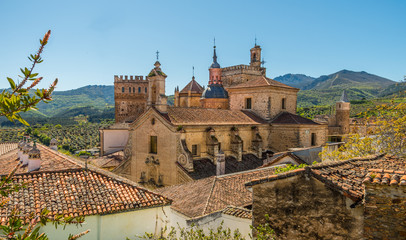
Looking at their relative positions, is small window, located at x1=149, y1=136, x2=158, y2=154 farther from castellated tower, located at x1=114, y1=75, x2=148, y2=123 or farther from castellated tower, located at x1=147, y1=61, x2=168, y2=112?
castellated tower, located at x1=114, y1=75, x2=148, y2=123

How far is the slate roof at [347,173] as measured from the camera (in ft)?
21.7

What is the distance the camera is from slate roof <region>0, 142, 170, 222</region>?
28.2ft

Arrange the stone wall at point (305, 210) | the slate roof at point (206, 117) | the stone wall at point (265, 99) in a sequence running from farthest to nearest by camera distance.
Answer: the stone wall at point (265, 99) < the slate roof at point (206, 117) < the stone wall at point (305, 210)

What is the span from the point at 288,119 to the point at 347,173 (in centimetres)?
2148

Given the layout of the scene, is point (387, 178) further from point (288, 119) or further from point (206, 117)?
point (288, 119)

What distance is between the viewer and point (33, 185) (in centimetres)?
947

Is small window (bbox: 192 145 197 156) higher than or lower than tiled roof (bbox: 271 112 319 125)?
lower

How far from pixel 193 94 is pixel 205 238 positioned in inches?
1318

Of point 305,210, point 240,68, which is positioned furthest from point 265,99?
point 305,210

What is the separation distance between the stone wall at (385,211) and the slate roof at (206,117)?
16871 mm

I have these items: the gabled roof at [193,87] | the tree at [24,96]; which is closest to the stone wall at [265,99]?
the gabled roof at [193,87]

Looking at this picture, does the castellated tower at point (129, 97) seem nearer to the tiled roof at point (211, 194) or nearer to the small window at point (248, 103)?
the small window at point (248, 103)

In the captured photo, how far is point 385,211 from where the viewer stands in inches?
228

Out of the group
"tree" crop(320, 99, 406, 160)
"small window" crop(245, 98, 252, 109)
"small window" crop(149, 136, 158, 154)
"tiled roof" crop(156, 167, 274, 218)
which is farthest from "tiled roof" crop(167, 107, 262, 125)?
"tree" crop(320, 99, 406, 160)
